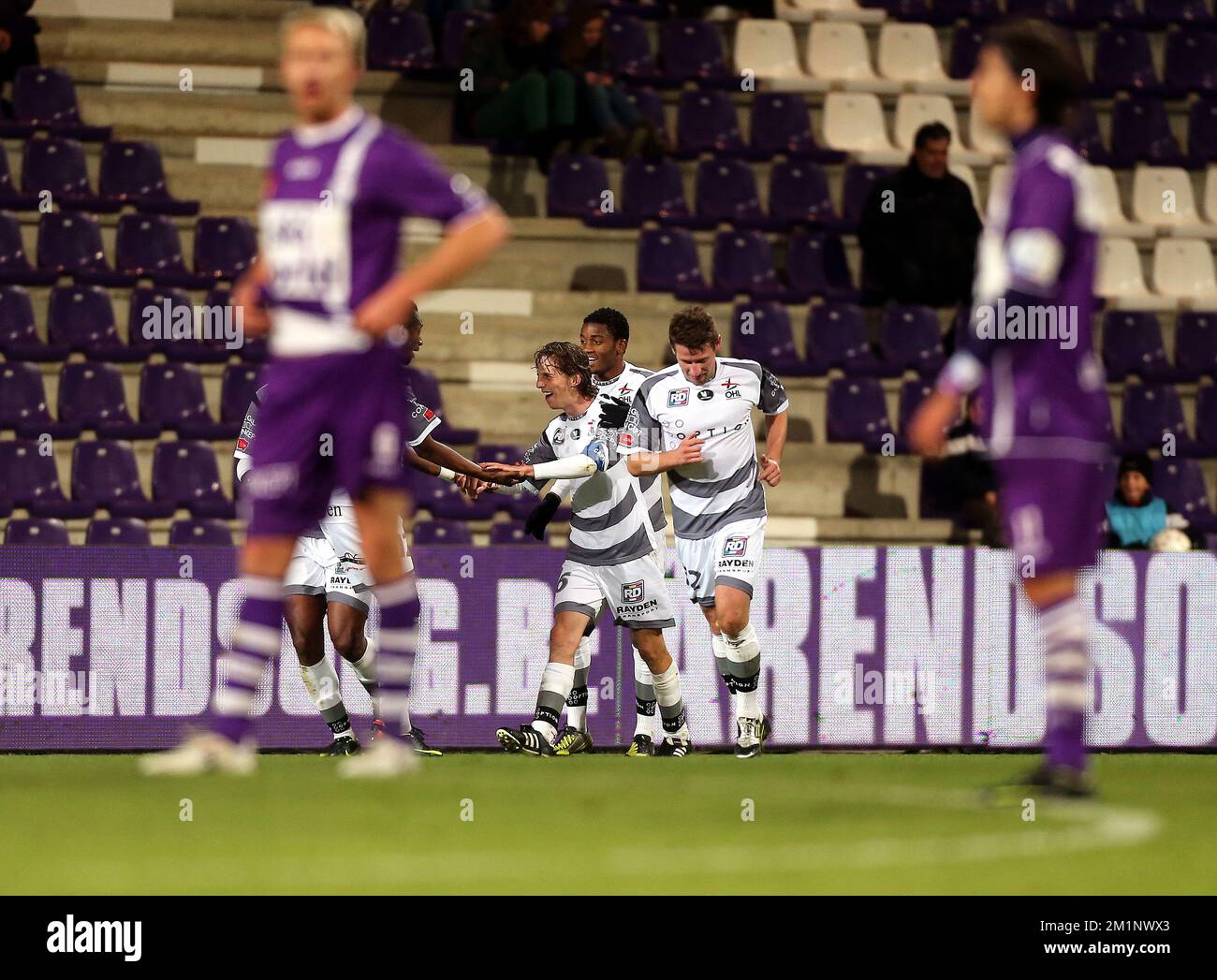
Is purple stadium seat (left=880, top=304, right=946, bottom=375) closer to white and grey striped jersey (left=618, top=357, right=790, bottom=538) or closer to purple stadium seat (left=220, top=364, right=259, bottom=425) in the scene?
white and grey striped jersey (left=618, top=357, right=790, bottom=538)

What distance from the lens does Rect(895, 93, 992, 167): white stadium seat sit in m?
17.7

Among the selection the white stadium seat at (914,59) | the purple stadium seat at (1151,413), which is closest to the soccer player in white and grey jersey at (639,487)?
→ the purple stadium seat at (1151,413)

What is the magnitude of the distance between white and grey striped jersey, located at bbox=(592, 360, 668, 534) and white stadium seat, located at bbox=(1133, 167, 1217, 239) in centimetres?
851

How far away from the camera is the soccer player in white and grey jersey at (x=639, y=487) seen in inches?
423

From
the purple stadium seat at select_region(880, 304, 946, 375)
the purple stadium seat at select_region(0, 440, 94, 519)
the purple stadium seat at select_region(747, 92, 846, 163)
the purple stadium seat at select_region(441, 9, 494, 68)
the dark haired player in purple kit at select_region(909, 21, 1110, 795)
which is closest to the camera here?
the dark haired player in purple kit at select_region(909, 21, 1110, 795)

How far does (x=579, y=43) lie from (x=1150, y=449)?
5942 mm

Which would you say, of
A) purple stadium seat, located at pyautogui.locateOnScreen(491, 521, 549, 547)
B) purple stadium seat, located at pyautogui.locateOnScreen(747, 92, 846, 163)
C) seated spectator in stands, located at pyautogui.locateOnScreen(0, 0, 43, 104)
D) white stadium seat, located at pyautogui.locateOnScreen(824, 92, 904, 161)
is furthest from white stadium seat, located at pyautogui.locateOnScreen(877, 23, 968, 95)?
seated spectator in stands, located at pyautogui.locateOnScreen(0, 0, 43, 104)

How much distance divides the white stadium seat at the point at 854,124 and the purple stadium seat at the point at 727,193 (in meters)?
1.66

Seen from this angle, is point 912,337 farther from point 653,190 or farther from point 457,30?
point 457,30

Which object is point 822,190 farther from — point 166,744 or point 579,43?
point 166,744

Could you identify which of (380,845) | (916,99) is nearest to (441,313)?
(916,99)
